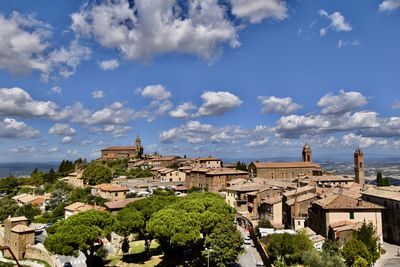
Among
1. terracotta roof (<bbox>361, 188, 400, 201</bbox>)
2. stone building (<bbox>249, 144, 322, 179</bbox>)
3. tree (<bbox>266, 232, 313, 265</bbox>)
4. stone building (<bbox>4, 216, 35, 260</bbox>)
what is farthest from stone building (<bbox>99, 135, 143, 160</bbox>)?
tree (<bbox>266, 232, 313, 265</bbox>)

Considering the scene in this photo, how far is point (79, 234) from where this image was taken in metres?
36.6

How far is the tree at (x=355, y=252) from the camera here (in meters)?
34.2

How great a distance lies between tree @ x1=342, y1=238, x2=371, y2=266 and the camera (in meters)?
34.2

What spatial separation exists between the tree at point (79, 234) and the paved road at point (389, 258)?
27.6 metres

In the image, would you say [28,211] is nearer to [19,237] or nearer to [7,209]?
[7,209]

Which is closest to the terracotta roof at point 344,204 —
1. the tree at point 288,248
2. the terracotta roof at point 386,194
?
the terracotta roof at point 386,194

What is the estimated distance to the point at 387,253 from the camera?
134 ft

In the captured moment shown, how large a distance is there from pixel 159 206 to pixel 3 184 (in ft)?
266

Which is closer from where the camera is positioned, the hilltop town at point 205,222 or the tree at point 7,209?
the hilltop town at point 205,222

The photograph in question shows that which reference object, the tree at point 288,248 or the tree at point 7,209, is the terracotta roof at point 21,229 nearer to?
the tree at point 7,209

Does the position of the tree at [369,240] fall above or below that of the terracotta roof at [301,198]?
below

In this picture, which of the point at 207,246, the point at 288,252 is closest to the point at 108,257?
the point at 207,246

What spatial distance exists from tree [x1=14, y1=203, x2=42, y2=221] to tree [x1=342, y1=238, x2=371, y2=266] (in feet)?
199

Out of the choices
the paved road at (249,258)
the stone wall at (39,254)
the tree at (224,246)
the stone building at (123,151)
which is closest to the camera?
the tree at (224,246)
